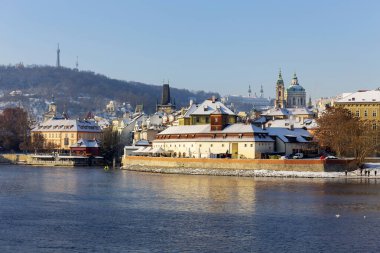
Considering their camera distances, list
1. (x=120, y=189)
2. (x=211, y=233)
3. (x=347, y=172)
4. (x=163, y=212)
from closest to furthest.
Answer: (x=211, y=233)
(x=163, y=212)
(x=120, y=189)
(x=347, y=172)

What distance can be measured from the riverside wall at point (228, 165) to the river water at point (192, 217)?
9.43 metres

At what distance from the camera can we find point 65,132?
412ft

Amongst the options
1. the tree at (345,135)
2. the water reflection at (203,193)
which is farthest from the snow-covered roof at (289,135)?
the water reflection at (203,193)

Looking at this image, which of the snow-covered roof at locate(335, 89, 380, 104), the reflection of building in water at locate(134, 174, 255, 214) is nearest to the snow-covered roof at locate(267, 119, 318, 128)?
the snow-covered roof at locate(335, 89, 380, 104)

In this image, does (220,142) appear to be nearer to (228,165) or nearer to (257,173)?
(228,165)

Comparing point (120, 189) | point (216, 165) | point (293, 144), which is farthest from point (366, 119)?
point (120, 189)

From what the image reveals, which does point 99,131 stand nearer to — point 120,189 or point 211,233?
point 120,189

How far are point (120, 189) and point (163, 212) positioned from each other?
1617 cm

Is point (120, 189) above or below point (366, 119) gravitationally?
below

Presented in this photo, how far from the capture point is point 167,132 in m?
90.3

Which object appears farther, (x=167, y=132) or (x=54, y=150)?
(x=54, y=150)

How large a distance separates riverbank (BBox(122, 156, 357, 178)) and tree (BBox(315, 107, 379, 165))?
4.65 m

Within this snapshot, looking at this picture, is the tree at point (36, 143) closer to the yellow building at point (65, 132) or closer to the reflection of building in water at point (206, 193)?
the yellow building at point (65, 132)

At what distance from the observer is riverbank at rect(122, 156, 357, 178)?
6811cm
